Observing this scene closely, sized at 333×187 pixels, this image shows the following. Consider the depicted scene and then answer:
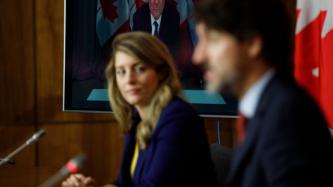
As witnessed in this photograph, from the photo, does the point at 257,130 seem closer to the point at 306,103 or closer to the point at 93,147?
the point at 306,103

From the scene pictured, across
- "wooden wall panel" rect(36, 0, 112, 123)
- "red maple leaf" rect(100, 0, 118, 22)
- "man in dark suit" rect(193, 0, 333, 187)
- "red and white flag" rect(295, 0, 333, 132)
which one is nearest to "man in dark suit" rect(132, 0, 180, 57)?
"red maple leaf" rect(100, 0, 118, 22)

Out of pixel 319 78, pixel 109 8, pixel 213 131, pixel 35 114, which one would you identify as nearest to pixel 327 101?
pixel 319 78

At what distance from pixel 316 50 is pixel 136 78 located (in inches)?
47.8

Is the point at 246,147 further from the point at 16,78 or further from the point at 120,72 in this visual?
the point at 16,78

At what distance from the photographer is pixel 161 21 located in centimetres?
322

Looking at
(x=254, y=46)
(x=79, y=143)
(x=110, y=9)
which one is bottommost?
(x=79, y=143)

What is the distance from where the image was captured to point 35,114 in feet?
11.8

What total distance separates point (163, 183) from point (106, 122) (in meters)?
1.99

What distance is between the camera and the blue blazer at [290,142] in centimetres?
96

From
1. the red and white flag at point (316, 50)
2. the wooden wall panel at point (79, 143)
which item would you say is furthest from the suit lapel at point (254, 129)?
the wooden wall panel at point (79, 143)

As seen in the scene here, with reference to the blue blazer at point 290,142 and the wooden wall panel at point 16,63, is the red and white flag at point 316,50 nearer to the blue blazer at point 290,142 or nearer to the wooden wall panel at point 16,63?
the blue blazer at point 290,142

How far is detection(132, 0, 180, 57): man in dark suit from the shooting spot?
10.4ft

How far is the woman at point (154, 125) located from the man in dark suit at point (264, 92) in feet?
2.03

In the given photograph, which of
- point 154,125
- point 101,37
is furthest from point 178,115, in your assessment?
point 101,37
